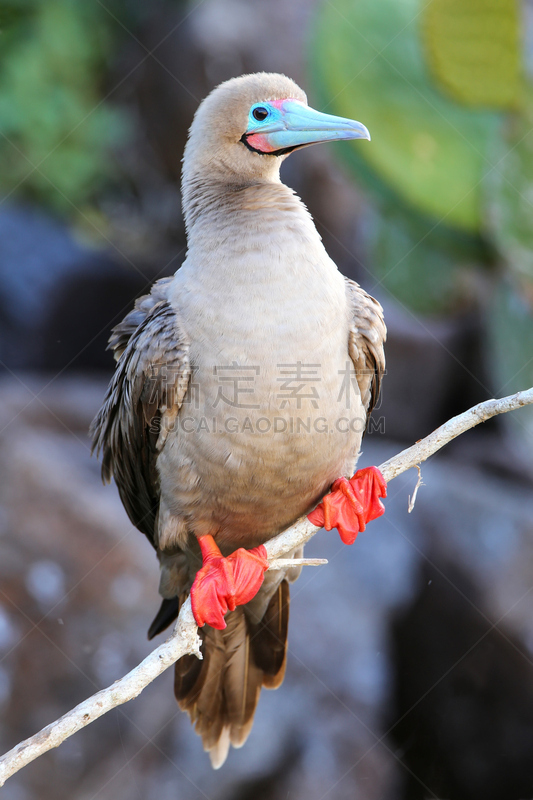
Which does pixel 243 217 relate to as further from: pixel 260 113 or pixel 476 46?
pixel 476 46

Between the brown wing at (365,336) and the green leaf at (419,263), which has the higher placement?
the brown wing at (365,336)

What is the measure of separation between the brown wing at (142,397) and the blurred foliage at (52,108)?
428cm

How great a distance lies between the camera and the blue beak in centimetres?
281

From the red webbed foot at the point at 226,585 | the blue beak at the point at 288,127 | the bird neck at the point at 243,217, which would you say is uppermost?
the blue beak at the point at 288,127

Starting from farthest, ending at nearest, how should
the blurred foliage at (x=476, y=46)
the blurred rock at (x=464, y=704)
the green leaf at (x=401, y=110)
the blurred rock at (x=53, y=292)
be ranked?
the blurred rock at (x=53, y=292), the blurred rock at (x=464, y=704), the green leaf at (x=401, y=110), the blurred foliage at (x=476, y=46)

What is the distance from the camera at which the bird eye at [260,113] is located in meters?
2.94

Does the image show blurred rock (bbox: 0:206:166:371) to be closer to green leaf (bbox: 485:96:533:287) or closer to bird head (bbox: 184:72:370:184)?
green leaf (bbox: 485:96:533:287)

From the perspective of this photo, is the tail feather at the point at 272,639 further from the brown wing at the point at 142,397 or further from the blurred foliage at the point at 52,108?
the blurred foliage at the point at 52,108

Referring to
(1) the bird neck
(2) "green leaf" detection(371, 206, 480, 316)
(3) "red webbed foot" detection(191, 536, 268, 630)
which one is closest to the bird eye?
(1) the bird neck

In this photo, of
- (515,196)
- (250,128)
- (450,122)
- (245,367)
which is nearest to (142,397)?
(245,367)

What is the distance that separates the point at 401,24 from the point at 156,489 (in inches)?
139

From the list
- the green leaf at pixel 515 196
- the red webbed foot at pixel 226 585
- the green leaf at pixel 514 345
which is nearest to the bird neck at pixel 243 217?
the red webbed foot at pixel 226 585

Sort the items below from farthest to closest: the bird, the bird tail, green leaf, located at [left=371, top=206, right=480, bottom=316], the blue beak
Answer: green leaf, located at [left=371, top=206, right=480, bottom=316] → the bird tail → the blue beak → the bird

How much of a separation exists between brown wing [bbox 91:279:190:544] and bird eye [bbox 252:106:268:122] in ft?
2.65
